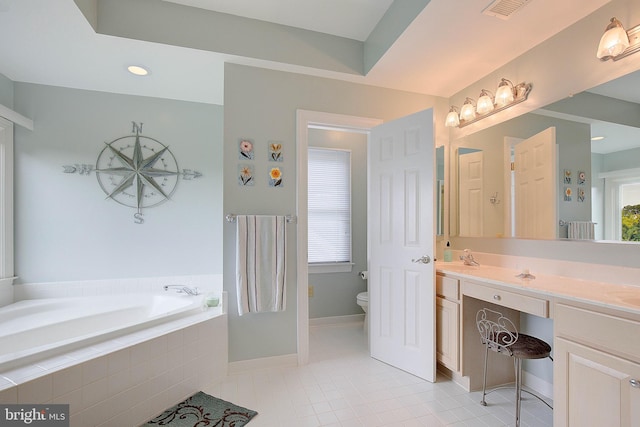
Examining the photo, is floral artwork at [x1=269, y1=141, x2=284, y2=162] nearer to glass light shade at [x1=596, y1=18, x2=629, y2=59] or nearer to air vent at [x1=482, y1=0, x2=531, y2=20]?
Result: air vent at [x1=482, y1=0, x2=531, y2=20]

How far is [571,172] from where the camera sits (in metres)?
1.74

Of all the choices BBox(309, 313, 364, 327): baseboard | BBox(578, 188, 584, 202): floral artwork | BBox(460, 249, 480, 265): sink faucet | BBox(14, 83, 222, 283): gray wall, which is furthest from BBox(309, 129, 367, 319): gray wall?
BBox(578, 188, 584, 202): floral artwork

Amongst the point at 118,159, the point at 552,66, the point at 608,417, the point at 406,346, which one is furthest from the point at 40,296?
the point at 552,66

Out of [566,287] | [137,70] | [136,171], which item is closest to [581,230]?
[566,287]

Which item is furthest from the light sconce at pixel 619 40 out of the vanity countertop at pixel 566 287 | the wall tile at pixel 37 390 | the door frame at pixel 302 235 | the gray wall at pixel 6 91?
the gray wall at pixel 6 91

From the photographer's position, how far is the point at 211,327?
2057mm

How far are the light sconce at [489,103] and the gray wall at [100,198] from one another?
2419 millimetres

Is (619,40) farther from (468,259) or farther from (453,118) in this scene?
(468,259)

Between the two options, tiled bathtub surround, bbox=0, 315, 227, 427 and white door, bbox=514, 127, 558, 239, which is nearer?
tiled bathtub surround, bbox=0, 315, 227, 427

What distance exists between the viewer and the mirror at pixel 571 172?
5.07 ft

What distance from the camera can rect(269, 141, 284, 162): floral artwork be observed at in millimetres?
2316

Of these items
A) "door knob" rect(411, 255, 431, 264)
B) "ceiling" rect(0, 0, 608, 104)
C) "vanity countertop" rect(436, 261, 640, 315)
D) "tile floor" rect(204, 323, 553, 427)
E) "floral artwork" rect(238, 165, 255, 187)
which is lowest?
"tile floor" rect(204, 323, 553, 427)

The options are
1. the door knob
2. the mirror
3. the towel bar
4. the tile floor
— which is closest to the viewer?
the mirror

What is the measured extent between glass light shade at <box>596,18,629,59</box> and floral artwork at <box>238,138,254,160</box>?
7.60ft
